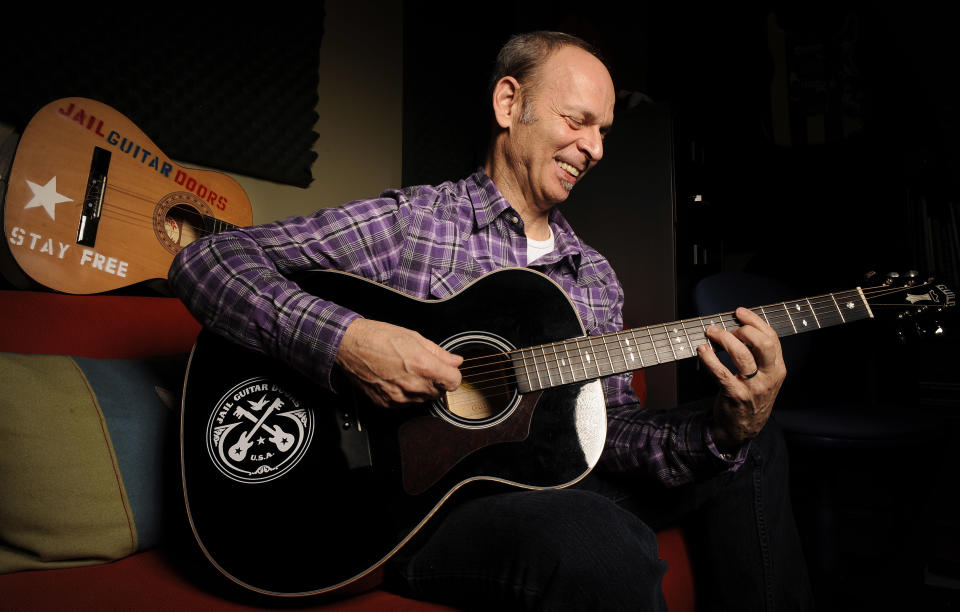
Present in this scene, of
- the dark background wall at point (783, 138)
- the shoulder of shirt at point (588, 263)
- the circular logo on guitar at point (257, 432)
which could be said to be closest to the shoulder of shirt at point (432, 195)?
the shoulder of shirt at point (588, 263)

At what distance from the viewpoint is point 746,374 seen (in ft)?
3.84

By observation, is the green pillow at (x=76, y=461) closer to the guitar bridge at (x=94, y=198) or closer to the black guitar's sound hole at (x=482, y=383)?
the guitar bridge at (x=94, y=198)

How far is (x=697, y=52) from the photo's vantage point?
313cm

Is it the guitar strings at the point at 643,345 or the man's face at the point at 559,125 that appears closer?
the guitar strings at the point at 643,345

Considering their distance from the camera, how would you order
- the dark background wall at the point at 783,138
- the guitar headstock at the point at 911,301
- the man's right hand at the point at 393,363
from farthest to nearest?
the dark background wall at the point at 783,138, the guitar headstock at the point at 911,301, the man's right hand at the point at 393,363

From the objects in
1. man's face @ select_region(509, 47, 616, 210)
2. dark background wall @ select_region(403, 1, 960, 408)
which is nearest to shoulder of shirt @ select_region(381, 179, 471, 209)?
man's face @ select_region(509, 47, 616, 210)

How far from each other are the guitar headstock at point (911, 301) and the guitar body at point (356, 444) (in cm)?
75

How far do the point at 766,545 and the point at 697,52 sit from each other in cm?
278

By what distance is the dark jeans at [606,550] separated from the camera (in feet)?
2.81

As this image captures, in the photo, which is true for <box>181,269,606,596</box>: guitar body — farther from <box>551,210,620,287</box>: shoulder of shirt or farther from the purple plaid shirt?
<box>551,210,620,287</box>: shoulder of shirt

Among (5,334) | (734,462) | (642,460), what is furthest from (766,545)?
(5,334)

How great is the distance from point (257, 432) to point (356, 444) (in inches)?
6.6

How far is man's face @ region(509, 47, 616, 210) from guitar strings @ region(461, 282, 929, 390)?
52 cm

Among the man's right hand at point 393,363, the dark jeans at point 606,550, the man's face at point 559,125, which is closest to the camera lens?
the dark jeans at point 606,550
